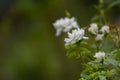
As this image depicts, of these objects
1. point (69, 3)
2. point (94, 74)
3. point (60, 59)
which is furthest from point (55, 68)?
point (94, 74)

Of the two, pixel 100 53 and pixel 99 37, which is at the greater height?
pixel 99 37

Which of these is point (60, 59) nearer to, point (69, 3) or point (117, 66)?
point (69, 3)

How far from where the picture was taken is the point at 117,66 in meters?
0.98

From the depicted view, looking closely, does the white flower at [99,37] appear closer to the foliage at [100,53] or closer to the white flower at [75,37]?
the foliage at [100,53]

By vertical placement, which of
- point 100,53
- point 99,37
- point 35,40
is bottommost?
point 100,53

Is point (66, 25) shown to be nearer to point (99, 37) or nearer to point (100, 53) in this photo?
point (99, 37)

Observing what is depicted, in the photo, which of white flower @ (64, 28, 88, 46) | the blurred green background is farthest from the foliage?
the blurred green background

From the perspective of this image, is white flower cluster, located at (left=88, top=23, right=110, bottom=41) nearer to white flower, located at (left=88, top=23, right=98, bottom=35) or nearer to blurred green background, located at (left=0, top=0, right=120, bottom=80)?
white flower, located at (left=88, top=23, right=98, bottom=35)

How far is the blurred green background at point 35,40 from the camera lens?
2977mm

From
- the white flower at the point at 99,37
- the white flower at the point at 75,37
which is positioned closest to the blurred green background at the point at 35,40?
the white flower at the point at 99,37

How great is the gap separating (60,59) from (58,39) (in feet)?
0.46

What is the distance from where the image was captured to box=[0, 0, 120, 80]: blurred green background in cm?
298

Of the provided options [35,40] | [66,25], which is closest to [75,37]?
[66,25]

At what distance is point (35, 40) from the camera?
10.2 ft
